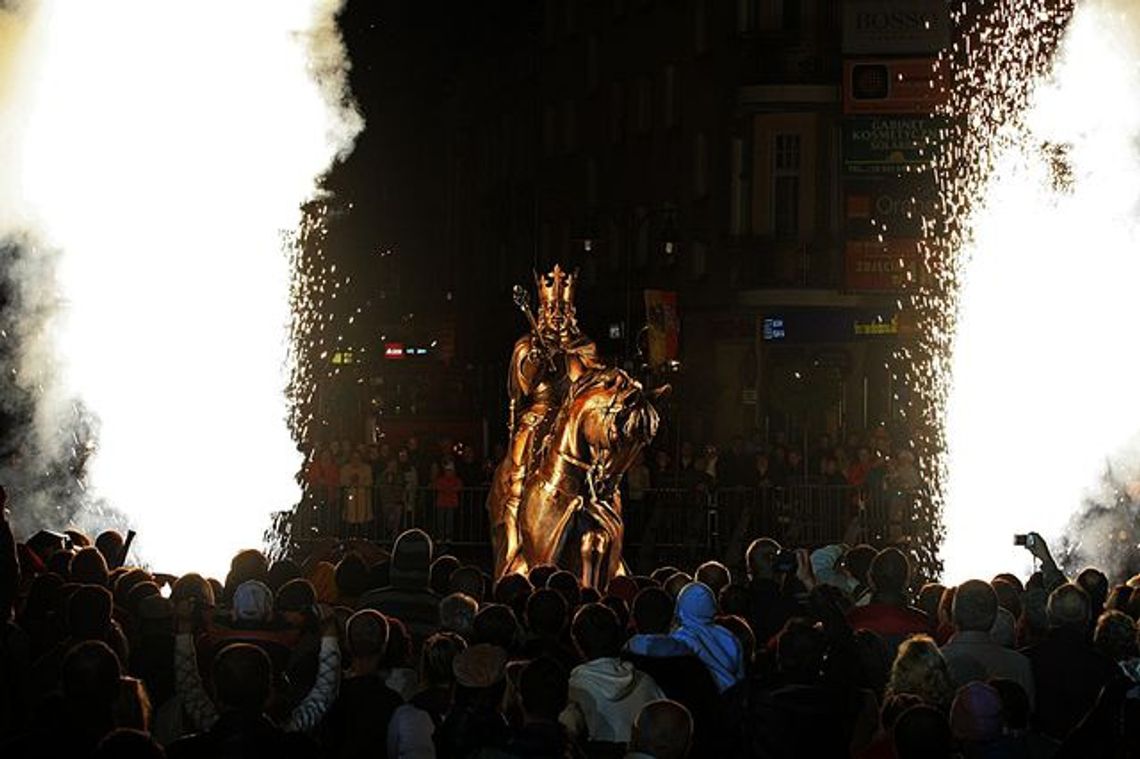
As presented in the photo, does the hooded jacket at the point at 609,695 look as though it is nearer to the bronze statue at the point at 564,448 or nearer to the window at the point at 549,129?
the bronze statue at the point at 564,448

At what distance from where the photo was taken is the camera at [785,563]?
14.2m

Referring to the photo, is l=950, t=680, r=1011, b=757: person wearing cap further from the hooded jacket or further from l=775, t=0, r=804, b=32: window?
l=775, t=0, r=804, b=32: window

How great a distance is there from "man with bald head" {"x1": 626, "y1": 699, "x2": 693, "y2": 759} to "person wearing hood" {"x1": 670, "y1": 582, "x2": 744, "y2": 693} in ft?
7.44

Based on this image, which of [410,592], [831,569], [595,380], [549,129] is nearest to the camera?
[410,592]

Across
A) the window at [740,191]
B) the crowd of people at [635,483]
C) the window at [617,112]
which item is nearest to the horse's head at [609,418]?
the crowd of people at [635,483]

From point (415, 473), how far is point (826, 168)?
17182mm

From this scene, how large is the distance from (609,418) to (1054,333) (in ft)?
36.1

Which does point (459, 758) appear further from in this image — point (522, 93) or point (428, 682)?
point (522, 93)

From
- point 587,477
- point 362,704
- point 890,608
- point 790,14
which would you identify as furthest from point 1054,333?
point 362,704

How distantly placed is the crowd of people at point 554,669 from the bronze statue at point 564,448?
6357 mm

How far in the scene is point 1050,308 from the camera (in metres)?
30.1

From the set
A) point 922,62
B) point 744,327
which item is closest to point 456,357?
point 744,327

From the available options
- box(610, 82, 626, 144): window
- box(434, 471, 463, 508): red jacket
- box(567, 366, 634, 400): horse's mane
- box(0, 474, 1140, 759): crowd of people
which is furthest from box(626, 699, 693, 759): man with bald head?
box(610, 82, 626, 144): window

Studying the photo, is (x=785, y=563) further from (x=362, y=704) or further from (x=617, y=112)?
(x=617, y=112)
